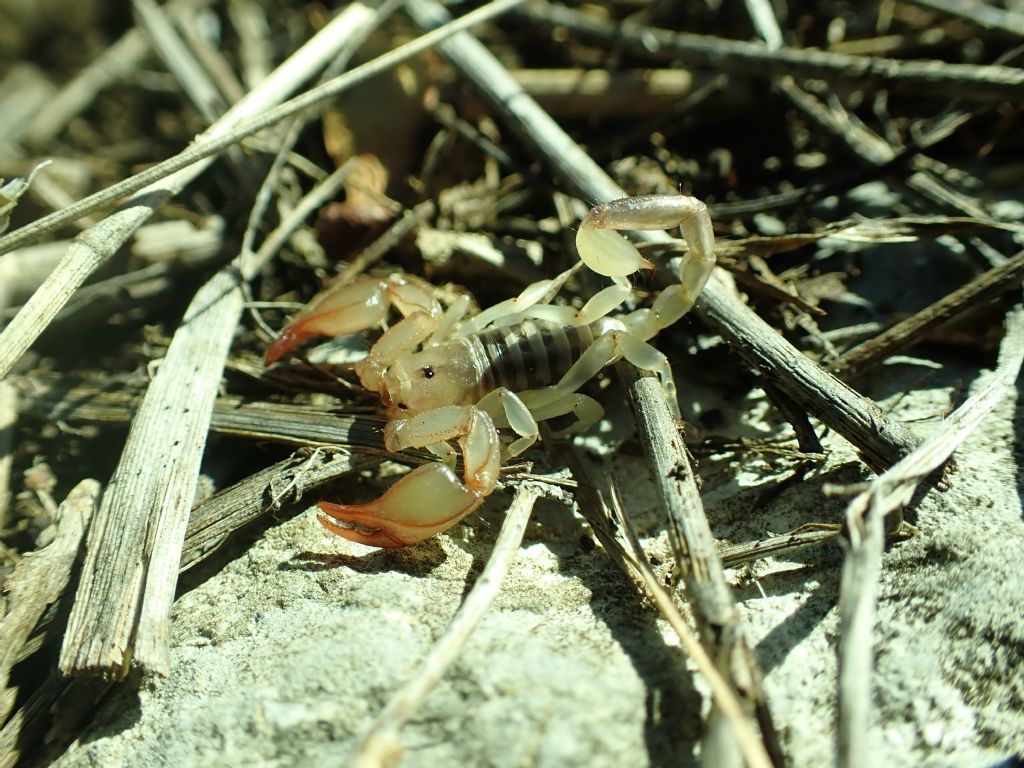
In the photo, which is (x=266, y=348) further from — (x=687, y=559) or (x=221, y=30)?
(x=221, y=30)

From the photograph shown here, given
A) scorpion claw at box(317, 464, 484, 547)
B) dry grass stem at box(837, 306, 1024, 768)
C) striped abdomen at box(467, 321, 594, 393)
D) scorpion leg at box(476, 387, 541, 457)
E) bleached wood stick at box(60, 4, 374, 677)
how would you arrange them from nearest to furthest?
dry grass stem at box(837, 306, 1024, 768) < bleached wood stick at box(60, 4, 374, 677) < scorpion claw at box(317, 464, 484, 547) < scorpion leg at box(476, 387, 541, 457) < striped abdomen at box(467, 321, 594, 393)

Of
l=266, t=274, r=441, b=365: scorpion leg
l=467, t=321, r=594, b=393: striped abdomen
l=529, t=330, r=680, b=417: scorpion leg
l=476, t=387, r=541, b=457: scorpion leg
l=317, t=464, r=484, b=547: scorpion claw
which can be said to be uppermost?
l=266, t=274, r=441, b=365: scorpion leg

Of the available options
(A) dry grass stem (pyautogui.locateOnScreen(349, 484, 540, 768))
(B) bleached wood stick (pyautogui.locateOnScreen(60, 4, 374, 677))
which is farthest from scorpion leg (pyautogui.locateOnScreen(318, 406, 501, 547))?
(B) bleached wood stick (pyautogui.locateOnScreen(60, 4, 374, 677))

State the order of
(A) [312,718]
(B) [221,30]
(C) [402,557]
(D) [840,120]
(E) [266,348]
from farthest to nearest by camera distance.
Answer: (B) [221,30]
(D) [840,120]
(E) [266,348]
(C) [402,557]
(A) [312,718]

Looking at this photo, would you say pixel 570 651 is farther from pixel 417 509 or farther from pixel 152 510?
pixel 152 510

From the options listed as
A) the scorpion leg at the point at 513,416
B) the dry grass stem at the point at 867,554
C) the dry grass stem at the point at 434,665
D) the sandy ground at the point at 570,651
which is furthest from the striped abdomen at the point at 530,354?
the dry grass stem at the point at 867,554

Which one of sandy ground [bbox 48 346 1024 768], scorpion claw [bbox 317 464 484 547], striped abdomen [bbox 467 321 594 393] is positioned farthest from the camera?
striped abdomen [bbox 467 321 594 393]

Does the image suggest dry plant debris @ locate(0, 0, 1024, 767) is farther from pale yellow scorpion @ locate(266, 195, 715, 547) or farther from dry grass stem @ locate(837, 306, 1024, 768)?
pale yellow scorpion @ locate(266, 195, 715, 547)

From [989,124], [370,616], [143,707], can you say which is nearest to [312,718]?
[370,616]
